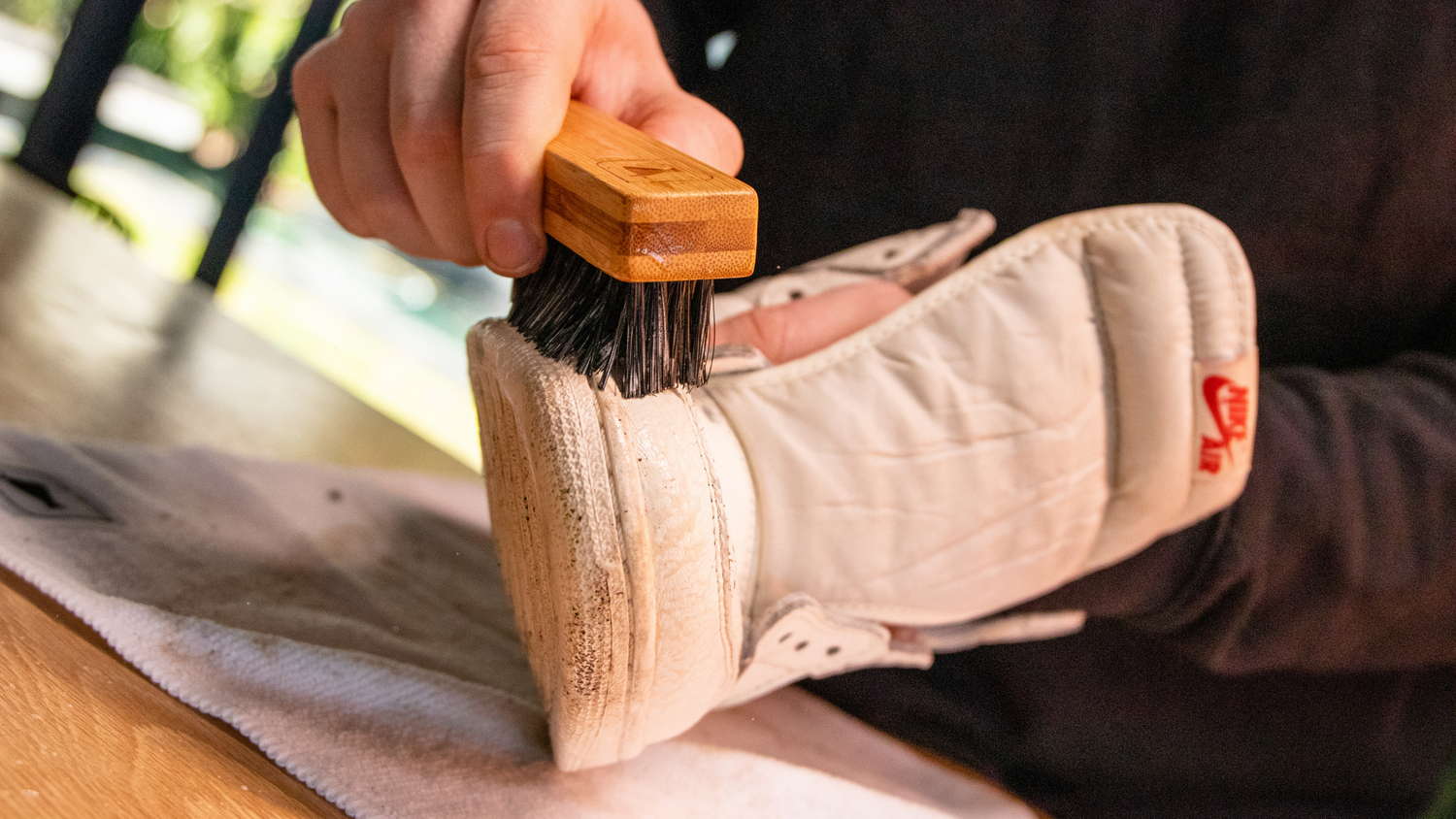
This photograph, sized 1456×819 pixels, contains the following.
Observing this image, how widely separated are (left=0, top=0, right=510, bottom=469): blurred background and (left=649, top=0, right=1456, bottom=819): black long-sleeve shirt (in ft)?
2.42

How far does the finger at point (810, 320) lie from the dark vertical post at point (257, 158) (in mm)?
A: 1089

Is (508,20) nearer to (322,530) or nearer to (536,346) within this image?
(536,346)

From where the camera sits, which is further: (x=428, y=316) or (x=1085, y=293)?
(x=428, y=316)

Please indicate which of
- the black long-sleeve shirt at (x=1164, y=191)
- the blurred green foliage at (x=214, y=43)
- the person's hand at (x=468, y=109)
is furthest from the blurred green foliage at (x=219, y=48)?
the person's hand at (x=468, y=109)

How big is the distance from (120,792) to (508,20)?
0.29 metres

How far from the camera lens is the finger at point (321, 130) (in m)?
0.41

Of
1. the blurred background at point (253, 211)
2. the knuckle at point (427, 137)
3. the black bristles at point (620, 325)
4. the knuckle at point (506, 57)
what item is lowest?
the blurred background at point (253, 211)

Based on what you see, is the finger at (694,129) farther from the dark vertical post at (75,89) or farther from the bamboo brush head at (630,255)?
the dark vertical post at (75,89)

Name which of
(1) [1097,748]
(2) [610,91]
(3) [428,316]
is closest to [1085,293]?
(2) [610,91]

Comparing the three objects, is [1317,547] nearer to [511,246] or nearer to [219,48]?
[511,246]

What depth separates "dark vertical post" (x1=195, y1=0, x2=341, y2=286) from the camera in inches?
49.7

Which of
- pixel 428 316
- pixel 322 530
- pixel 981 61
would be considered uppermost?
pixel 981 61

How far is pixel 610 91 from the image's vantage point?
1.49ft

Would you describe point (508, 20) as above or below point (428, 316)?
above
